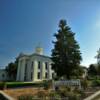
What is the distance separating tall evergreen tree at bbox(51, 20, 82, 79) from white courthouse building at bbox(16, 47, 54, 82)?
60.4 feet

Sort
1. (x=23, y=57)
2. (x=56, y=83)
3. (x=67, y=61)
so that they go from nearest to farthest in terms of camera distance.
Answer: (x=56, y=83) < (x=67, y=61) < (x=23, y=57)

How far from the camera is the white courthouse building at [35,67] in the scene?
45.0 m

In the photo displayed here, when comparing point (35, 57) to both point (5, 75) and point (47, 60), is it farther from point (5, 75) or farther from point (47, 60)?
point (5, 75)

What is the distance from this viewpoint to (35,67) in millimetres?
45000

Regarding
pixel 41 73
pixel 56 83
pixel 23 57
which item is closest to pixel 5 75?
pixel 23 57

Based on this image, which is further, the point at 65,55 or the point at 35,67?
the point at 35,67

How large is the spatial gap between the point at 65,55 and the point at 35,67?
2018cm

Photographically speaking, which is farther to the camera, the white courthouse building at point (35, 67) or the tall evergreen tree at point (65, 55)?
the white courthouse building at point (35, 67)

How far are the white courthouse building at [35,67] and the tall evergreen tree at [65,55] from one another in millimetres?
18404

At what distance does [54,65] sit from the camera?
1070 inches

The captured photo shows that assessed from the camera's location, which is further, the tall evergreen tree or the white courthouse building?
the white courthouse building

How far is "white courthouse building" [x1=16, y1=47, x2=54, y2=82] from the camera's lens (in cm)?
4499

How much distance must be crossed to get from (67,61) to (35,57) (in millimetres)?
21214

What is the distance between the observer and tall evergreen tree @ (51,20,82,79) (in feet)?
85.9
